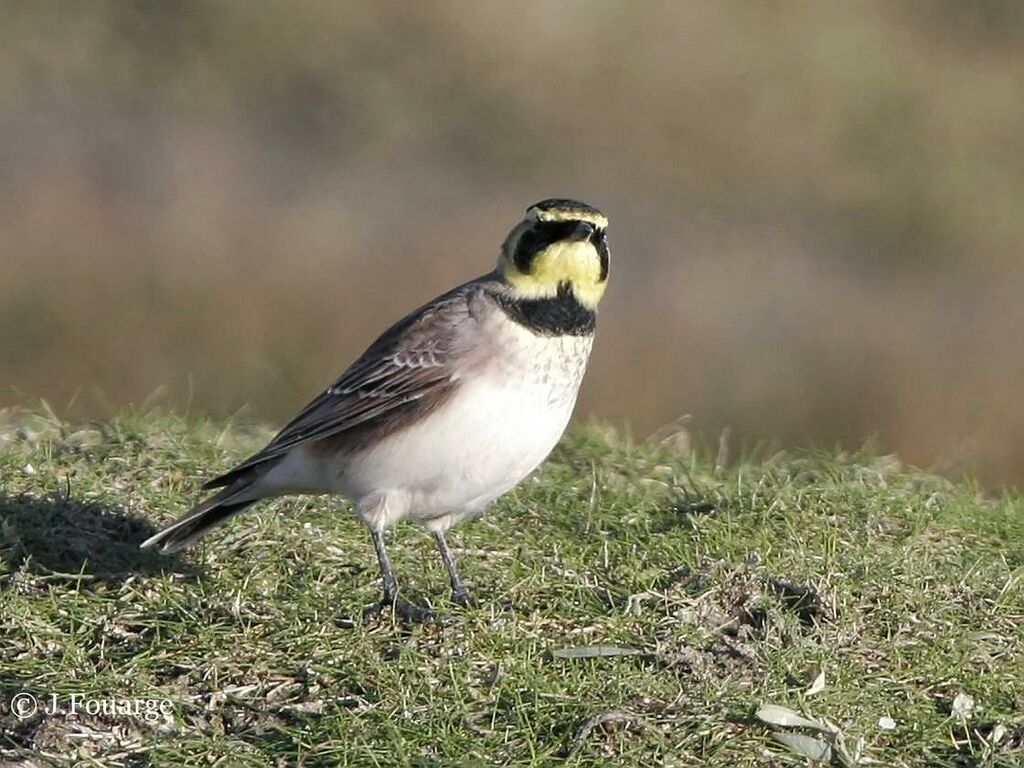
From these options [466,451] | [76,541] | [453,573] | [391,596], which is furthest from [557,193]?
[391,596]

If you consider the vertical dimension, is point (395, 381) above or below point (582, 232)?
below

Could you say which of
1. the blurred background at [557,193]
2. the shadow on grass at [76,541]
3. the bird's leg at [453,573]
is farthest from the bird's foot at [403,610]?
the blurred background at [557,193]

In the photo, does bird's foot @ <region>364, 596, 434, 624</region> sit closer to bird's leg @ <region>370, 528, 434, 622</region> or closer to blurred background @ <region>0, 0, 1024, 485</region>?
bird's leg @ <region>370, 528, 434, 622</region>

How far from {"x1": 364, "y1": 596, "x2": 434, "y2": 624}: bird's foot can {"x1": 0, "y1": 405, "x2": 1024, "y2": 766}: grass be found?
0.20 ft

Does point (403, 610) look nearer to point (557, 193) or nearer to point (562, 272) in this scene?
point (562, 272)

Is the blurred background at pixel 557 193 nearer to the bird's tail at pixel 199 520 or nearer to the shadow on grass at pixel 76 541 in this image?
the shadow on grass at pixel 76 541

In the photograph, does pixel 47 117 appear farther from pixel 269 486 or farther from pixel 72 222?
pixel 269 486

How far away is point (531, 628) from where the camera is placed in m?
7.35

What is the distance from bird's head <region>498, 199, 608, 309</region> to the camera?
25.5ft

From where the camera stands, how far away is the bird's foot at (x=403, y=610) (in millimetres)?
7344

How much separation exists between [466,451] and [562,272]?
0.88m

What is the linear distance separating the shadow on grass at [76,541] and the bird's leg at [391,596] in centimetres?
79

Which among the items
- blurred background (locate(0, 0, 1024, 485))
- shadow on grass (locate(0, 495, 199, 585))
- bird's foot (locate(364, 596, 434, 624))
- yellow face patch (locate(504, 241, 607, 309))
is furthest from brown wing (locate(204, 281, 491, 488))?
blurred background (locate(0, 0, 1024, 485))

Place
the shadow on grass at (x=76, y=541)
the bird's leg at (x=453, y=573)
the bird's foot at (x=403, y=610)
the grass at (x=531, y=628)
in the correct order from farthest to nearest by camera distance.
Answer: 1. the shadow on grass at (x=76, y=541)
2. the bird's leg at (x=453, y=573)
3. the bird's foot at (x=403, y=610)
4. the grass at (x=531, y=628)
